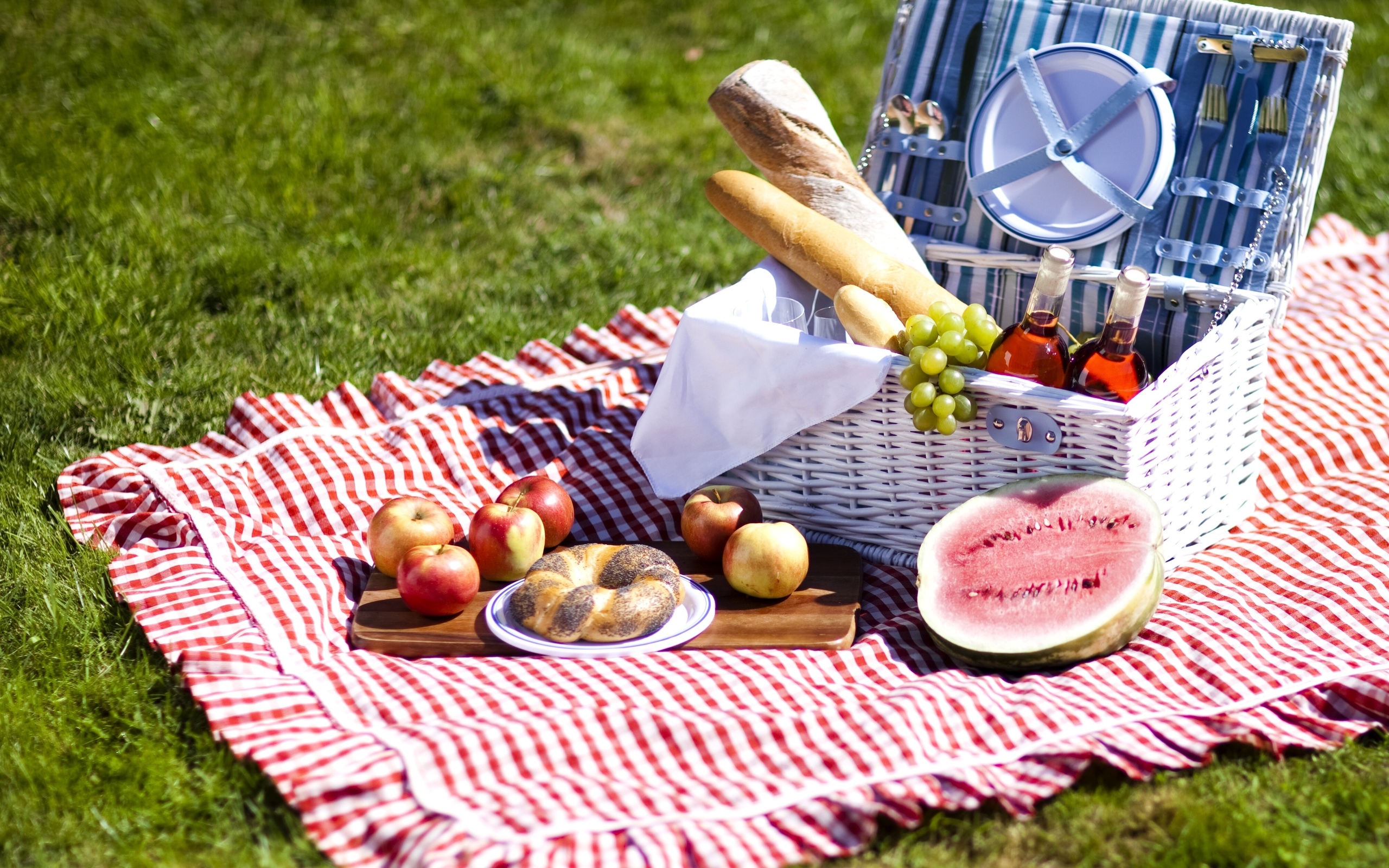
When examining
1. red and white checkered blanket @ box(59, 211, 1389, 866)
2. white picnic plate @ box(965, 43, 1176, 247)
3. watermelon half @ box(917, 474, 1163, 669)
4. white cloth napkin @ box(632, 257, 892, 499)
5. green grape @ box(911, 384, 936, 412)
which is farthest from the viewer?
white picnic plate @ box(965, 43, 1176, 247)

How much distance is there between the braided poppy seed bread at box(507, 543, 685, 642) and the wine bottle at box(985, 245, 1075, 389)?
33.4 inches

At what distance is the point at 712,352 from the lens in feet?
9.23

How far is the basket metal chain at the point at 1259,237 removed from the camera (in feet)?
9.89

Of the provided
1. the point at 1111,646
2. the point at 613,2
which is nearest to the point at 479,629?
the point at 1111,646

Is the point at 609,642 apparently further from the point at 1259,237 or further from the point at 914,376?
the point at 1259,237

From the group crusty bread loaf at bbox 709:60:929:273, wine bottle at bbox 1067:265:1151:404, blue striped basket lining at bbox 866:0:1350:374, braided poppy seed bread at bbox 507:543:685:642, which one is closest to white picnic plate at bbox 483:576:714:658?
braided poppy seed bread at bbox 507:543:685:642

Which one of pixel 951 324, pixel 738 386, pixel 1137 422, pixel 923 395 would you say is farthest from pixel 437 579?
pixel 1137 422

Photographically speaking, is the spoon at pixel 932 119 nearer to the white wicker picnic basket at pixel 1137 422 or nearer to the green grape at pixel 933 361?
the white wicker picnic basket at pixel 1137 422

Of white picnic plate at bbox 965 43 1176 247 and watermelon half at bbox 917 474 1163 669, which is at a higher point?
white picnic plate at bbox 965 43 1176 247

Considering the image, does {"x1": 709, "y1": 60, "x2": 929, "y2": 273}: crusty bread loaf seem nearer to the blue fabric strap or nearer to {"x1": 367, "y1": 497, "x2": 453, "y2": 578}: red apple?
the blue fabric strap

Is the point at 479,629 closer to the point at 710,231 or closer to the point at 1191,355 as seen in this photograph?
the point at 1191,355

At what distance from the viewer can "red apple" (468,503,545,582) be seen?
271 centimetres

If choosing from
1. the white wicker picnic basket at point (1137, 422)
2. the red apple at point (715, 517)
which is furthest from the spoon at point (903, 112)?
the red apple at point (715, 517)

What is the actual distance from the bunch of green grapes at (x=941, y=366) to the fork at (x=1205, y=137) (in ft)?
2.90
